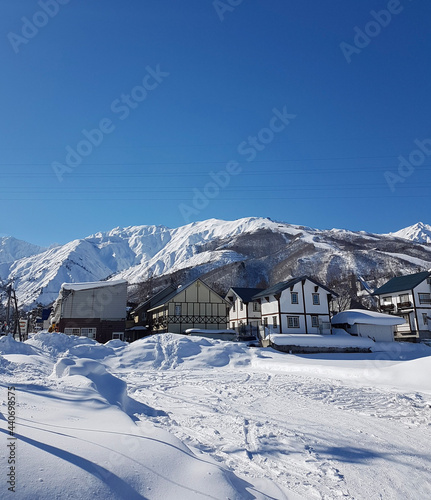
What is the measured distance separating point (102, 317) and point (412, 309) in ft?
135

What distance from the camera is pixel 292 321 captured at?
4303cm

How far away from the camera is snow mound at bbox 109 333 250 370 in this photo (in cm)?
2636

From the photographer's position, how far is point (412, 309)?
5081cm

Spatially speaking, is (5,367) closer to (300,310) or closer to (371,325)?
(300,310)

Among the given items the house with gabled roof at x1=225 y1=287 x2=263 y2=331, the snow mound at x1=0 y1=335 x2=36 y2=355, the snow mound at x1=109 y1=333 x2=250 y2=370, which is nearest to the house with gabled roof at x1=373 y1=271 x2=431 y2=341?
the house with gabled roof at x1=225 y1=287 x2=263 y2=331

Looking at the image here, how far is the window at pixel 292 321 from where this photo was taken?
42.8 metres

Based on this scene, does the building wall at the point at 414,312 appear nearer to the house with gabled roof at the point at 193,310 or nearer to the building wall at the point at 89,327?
the house with gabled roof at the point at 193,310

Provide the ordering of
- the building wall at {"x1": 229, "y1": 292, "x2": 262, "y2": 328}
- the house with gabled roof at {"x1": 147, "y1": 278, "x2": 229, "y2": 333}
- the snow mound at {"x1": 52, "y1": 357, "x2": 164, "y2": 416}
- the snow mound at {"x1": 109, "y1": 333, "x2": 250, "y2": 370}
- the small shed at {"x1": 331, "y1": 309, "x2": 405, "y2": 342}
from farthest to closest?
the building wall at {"x1": 229, "y1": 292, "x2": 262, "y2": 328} → the house with gabled roof at {"x1": 147, "y1": 278, "x2": 229, "y2": 333} → the small shed at {"x1": 331, "y1": 309, "x2": 405, "y2": 342} → the snow mound at {"x1": 109, "y1": 333, "x2": 250, "y2": 370} → the snow mound at {"x1": 52, "y1": 357, "x2": 164, "y2": 416}

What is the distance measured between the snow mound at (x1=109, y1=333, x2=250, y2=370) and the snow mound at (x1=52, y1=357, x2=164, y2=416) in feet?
38.0

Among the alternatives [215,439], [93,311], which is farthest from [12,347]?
[93,311]

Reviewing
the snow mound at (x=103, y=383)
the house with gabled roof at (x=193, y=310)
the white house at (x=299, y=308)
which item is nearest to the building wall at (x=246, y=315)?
the house with gabled roof at (x=193, y=310)

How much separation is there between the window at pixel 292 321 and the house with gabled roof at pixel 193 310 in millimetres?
9160

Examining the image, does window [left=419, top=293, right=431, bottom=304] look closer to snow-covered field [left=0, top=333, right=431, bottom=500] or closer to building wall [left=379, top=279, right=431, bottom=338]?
building wall [left=379, top=279, right=431, bottom=338]

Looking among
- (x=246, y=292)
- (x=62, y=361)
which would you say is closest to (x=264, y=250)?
(x=246, y=292)
